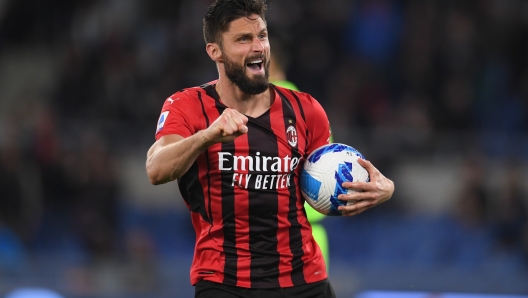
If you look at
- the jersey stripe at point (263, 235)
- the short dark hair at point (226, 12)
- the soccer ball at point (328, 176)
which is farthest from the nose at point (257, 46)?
the soccer ball at point (328, 176)

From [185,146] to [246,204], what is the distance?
17.4 inches

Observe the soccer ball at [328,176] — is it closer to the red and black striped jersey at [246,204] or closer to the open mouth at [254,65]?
the red and black striped jersey at [246,204]

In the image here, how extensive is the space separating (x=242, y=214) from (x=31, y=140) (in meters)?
6.10

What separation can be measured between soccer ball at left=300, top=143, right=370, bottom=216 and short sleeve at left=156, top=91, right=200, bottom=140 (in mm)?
569

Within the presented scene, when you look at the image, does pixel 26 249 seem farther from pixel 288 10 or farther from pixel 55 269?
pixel 288 10

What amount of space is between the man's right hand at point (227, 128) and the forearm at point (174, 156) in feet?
0.19

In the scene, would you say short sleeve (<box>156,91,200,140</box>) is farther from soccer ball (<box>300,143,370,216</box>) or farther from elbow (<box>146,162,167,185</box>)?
soccer ball (<box>300,143,370,216</box>)

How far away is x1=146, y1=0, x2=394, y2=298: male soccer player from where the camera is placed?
3785mm

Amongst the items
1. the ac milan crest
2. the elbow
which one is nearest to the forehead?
the ac milan crest

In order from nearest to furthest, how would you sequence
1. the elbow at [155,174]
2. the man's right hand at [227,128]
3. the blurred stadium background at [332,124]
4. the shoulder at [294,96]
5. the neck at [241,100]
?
1. the man's right hand at [227,128]
2. the elbow at [155,174]
3. the neck at [241,100]
4. the shoulder at [294,96]
5. the blurred stadium background at [332,124]

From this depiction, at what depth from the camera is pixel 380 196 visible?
3867 mm

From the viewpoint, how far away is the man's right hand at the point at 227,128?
3381 mm

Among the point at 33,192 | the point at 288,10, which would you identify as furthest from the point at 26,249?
the point at 288,10

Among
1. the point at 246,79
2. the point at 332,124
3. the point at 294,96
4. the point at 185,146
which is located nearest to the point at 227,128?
the point at 185,146
